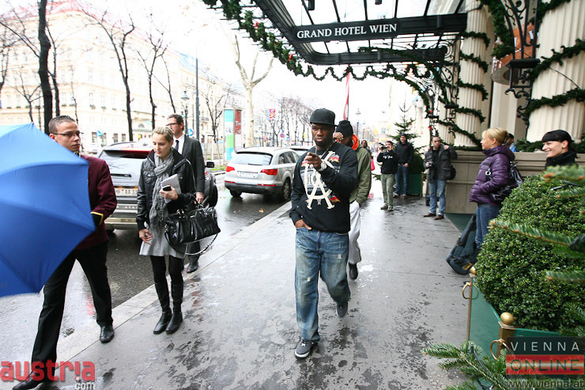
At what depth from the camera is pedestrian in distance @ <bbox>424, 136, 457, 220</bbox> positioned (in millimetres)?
7504

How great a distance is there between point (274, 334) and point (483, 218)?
9.64 feet

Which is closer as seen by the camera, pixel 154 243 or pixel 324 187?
pixel 324 187

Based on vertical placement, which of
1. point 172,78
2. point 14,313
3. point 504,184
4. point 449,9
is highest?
point 172,78

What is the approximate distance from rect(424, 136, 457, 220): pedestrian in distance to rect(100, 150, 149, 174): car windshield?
612cm

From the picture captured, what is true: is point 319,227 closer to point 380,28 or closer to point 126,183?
point 126,183

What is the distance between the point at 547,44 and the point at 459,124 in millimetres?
4414

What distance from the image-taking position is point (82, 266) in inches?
113

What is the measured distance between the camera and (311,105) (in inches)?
2611

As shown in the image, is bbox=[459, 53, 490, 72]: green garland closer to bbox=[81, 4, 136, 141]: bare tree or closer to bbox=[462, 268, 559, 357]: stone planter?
bbox=[462, 268, 559, 357]: stone planter

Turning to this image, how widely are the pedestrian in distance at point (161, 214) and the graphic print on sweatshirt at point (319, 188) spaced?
1.17 metres

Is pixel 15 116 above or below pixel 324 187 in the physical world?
above

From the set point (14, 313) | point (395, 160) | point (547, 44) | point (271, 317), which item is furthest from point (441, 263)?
point (14, 313)

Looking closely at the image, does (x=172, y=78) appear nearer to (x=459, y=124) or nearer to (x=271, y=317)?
(x=459, y=124)

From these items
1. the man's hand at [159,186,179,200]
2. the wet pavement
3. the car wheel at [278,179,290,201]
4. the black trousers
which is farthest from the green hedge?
the car wheel at [278,179,290,201]
